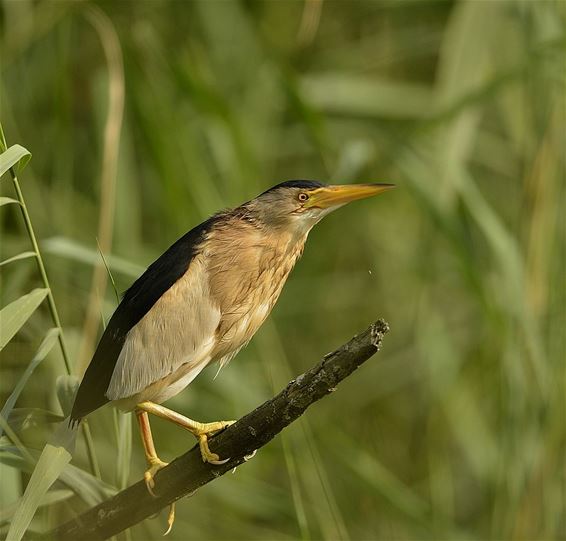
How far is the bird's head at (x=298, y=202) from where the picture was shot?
5.51ft

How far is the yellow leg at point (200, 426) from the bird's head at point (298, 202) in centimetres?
33

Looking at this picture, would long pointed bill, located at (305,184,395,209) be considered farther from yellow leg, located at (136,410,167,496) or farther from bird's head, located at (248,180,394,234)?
yellow leg, located at (136,410,167,496)

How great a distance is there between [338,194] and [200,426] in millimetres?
421

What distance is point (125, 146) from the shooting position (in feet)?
9.20

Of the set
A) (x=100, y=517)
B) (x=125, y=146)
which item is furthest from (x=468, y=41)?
(x=100, y=517)

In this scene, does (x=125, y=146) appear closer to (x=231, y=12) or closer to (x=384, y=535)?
(x=231, y=12)

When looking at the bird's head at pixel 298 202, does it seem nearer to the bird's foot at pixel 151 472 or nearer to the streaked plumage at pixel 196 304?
the streaked plumage at pixel 196 304

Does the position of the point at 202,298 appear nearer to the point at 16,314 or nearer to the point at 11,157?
the point at 16,314

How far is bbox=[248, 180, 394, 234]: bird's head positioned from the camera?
1.68 metres

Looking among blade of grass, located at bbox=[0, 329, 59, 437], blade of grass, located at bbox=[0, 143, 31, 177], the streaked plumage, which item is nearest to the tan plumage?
the streaked plumage

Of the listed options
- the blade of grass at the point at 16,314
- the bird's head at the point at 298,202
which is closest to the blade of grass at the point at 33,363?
the blade of grass at the point at 16,314

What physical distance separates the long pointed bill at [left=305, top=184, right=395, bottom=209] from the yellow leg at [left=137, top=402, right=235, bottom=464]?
14.5 inches

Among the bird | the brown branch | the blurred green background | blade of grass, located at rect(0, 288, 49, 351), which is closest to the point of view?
the brown branch

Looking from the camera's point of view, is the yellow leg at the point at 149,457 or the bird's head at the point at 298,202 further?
the bird's head at the point at 298,202
